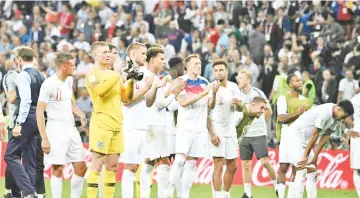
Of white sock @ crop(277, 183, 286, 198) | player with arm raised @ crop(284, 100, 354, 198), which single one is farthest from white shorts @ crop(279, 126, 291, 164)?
player with arm raised @ crop(284, 100, 354, 198)

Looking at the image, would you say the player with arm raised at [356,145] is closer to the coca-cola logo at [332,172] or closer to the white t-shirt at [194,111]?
the white t-shirt at [194,111]

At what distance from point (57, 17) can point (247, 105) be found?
15183mm

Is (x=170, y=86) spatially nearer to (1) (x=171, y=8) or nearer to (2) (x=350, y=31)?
(2) (x=350, y=31)

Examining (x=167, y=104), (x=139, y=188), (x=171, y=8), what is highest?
(x=171, y=8)

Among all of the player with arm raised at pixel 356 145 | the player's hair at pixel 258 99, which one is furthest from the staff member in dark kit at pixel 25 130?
the player with arm raised at pixel 356 145

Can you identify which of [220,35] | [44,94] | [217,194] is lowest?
[217,194]

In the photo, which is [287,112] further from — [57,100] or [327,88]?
[327,88]

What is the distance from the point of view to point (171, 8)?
101 feet

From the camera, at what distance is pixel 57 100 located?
15.0 metres

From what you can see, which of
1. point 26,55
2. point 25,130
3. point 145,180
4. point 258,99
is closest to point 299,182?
point 258,99

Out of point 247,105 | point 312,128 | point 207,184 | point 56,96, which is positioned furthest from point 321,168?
point 56,96

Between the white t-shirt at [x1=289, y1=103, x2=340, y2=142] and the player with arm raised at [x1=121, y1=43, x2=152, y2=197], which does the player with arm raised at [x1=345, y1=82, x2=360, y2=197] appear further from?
the player with arm raised at [x1=121, y1=43, x2=152, y2=197]

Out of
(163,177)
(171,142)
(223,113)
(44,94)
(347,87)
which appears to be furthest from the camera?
(347,87)

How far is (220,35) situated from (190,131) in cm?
1313
